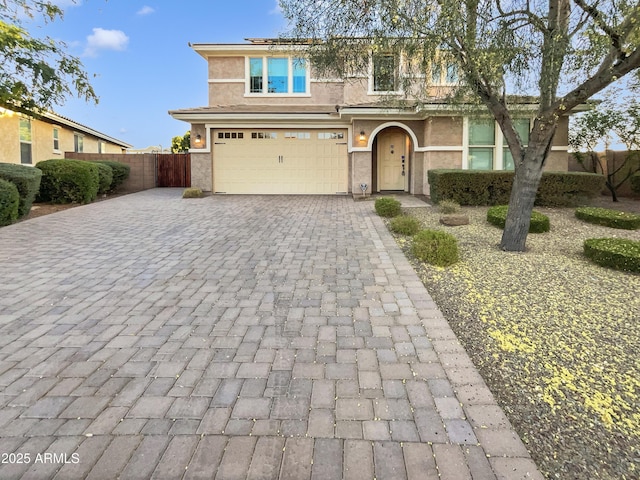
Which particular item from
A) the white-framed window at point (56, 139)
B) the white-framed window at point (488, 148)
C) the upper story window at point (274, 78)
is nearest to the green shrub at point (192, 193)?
the upper story window at point (274, 78)

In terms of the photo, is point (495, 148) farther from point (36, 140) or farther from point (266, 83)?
point (36, 140)

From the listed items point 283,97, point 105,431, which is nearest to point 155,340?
point 105,431

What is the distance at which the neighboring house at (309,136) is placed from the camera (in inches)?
536

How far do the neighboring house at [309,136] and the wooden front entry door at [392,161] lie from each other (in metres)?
0.04

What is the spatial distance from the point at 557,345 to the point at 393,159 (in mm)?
13911

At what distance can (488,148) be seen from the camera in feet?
44.6

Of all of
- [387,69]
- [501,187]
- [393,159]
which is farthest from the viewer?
[393,159]

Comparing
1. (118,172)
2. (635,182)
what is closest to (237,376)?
(635,182)

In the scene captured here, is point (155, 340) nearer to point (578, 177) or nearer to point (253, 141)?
point (578, 177)

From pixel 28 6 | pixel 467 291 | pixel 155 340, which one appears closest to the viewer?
pixel 155 340

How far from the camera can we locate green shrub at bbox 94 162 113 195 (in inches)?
610

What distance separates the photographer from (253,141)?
16.1 metres

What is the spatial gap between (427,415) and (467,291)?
2.70 m

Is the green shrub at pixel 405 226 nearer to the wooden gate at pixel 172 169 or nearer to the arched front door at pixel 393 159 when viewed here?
the arched front door at pixel 393 159
